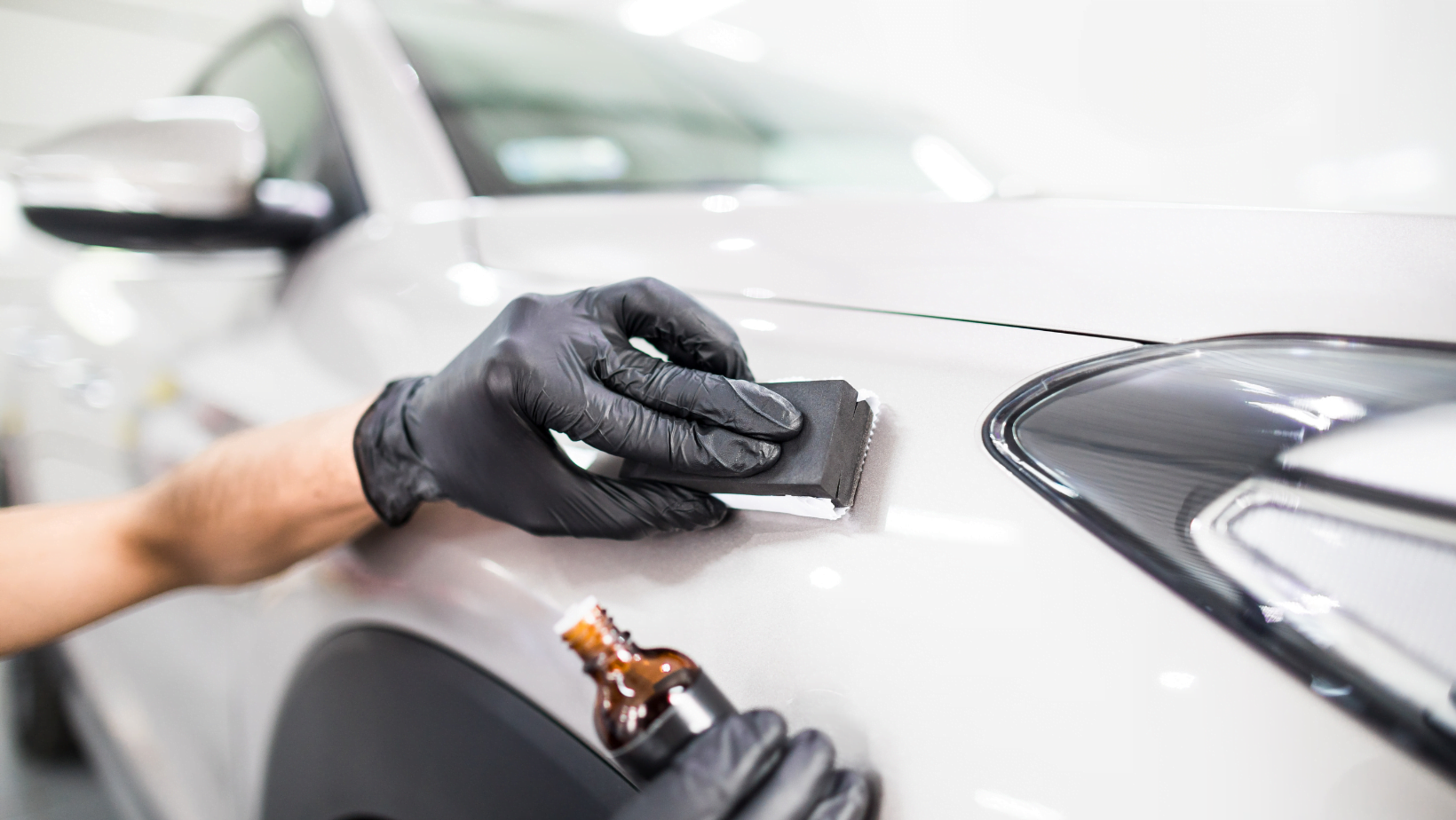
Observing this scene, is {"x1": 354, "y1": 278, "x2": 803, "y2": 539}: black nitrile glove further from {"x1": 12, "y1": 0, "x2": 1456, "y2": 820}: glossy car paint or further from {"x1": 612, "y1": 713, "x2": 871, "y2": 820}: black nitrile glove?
{"x1": 612, "y1": 713, "x2": 871, "y2": 820}: black nitrile glove

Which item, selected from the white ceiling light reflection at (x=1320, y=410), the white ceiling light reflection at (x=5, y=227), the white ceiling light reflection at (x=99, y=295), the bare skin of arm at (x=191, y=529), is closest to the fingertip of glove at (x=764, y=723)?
the white ceiling light reflection at (x=1320, y=410)

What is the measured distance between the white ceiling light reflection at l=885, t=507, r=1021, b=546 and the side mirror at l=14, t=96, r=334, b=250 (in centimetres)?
97

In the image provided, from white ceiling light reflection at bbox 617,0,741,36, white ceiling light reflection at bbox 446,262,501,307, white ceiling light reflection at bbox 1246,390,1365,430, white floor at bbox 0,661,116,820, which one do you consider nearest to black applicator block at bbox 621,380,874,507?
white ceiling light reflection at bbox 1246,390,1365,430

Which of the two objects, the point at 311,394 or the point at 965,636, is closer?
the point at 965,636

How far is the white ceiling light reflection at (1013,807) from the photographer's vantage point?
0.40 metres

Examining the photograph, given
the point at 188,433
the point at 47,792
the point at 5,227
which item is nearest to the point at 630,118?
the point at 188,433

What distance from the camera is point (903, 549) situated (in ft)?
1.62

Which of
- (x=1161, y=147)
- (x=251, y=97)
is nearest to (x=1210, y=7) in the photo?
(x=1161, y=147)

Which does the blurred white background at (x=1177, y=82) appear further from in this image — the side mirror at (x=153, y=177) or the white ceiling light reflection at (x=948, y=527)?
the white ceiling light reflection at (x=948, y=527)

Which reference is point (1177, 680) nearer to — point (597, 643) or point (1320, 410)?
point (1320, 410)

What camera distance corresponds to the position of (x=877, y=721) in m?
0.47

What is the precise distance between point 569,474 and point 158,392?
0.85m

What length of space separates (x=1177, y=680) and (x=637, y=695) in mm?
302

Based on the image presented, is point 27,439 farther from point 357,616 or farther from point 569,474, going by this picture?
point 569,474
